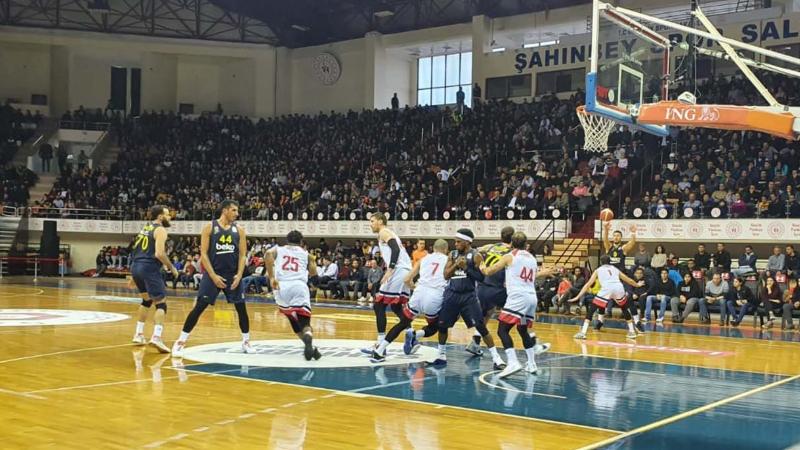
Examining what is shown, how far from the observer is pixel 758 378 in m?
10.2

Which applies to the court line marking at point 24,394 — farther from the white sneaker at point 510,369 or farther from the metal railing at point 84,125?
the metal railing at point 84,125

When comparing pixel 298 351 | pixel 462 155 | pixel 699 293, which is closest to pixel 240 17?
pixel 462 155

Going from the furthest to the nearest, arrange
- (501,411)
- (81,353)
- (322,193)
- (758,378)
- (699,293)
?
1. (322,193)
2. (699,293)
3. (81,353)
4. (758,378)
5. (501,411)

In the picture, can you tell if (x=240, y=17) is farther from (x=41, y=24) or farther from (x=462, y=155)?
(x=462, y=155)

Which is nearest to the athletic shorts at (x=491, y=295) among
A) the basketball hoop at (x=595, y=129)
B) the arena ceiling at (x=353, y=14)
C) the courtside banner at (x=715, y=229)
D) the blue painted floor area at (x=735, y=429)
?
the blue painted floor area at (x=735, y=429)

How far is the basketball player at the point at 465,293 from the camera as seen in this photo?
10352 millimetres

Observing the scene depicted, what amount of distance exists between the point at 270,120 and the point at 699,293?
27.8 metres

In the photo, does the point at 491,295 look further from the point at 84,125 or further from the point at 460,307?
the point at 84,125

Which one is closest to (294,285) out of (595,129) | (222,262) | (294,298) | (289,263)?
(294,298)

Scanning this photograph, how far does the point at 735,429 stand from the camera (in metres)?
7.10

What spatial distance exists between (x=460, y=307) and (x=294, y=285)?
209cm

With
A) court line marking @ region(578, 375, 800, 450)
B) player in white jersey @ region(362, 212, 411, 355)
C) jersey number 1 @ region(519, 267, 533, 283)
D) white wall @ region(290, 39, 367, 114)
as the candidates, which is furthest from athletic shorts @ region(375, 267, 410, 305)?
white wall @ region(290, 39, 367, 114)

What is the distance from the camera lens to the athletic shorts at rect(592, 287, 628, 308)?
15.2m

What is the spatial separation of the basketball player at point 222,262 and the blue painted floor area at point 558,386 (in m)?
0.99
